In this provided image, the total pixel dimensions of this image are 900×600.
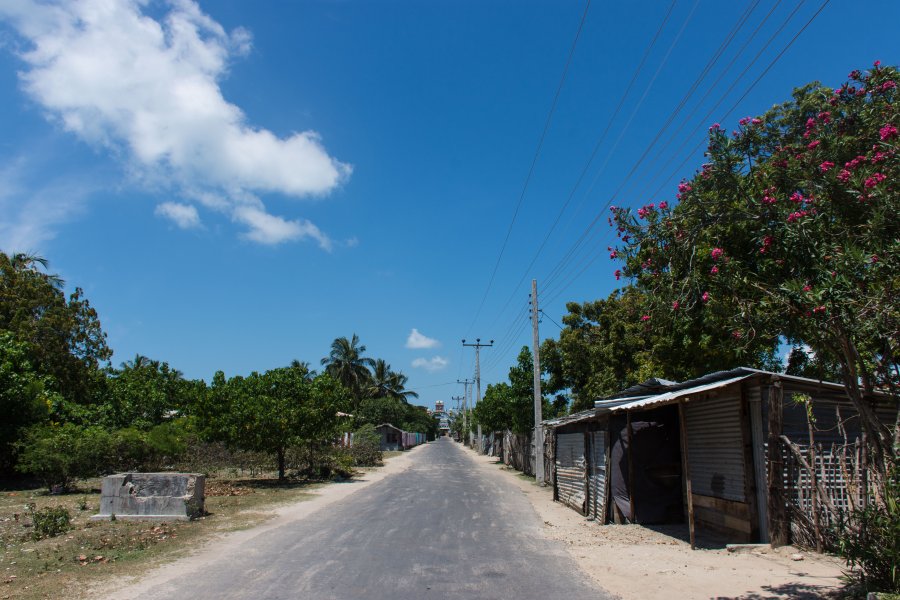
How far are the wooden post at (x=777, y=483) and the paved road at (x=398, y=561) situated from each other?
3089 mm

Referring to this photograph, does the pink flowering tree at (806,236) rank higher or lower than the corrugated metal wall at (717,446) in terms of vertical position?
higher

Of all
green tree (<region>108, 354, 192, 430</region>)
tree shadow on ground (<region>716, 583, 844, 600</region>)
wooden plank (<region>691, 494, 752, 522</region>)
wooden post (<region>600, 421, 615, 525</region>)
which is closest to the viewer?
tree shadow on ground (<region>716, 583, 844, 600</region>)

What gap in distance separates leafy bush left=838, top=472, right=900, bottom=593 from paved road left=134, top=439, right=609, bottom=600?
2.68 metres

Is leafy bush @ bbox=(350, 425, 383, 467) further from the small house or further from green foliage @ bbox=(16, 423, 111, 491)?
the small house

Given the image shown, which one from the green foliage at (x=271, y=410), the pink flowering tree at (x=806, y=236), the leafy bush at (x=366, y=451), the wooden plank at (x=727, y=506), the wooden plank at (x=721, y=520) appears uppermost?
the pink flowering tree at (x=806, y=236)

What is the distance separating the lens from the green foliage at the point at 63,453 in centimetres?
1792

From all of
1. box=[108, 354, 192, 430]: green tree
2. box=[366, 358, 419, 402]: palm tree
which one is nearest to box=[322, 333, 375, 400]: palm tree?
box=[366, 358, 419, 402]: palm tree

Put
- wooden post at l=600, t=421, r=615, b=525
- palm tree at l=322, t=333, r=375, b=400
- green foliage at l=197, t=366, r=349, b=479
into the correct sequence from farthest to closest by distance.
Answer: palm tree at l=322, t=333, r=375, b=400 → green foliage at l=197, t=366, r=349, b=479 → wooden post at l=600, t=421, r=615, b=525

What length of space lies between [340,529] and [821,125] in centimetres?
1070

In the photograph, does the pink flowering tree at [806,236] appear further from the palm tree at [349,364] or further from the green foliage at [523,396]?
the palm tree at [349,364]

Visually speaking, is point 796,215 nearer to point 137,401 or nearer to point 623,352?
point 623,352

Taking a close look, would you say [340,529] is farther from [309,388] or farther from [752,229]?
[309,388]

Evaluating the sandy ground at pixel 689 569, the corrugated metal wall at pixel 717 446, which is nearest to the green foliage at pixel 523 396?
the corrugated metal wall at pixel 717 446

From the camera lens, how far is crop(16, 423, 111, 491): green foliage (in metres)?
17.9
